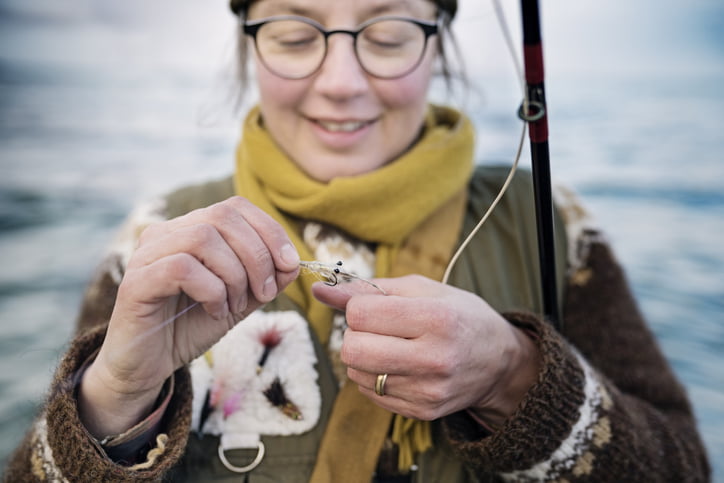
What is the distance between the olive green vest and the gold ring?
23cm

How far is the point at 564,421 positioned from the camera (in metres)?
0.91

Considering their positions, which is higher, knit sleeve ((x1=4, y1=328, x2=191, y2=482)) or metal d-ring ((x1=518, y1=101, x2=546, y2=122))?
metal d-ring ((x1=518, y1=101, x2=546, y2=122))

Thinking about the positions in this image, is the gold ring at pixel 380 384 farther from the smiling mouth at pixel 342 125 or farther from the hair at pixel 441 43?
the hair at pixel 441 43

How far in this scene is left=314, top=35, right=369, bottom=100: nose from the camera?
3.51ft

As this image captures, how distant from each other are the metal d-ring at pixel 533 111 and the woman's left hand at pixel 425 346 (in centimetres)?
26

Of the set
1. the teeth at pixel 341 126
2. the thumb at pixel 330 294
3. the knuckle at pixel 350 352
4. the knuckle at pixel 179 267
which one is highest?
the knuckle at pixel 179 267

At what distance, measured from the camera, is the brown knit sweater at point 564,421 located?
0.80 meters

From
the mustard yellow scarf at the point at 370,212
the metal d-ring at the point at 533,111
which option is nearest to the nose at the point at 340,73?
the mustard yellow scarf at the point at 370,212

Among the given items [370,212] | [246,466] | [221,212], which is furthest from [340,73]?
[246,466]

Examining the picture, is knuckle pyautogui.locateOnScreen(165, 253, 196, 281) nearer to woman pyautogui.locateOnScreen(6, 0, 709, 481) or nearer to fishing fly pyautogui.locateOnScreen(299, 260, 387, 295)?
woman pyautogui.locateOnScreen(6, 0, 709, 481)

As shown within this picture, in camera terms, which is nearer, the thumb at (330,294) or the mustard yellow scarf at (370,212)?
A: the thumb at (330,294)

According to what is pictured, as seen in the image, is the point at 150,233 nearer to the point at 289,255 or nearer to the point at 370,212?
the point at 289,255

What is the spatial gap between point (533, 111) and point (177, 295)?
50 centimetres

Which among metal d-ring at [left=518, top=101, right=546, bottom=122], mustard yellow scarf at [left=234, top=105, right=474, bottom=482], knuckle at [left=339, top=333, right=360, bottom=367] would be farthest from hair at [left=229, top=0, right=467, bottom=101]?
knuckle at [left=339, top=333, right=360, bottom=367]
